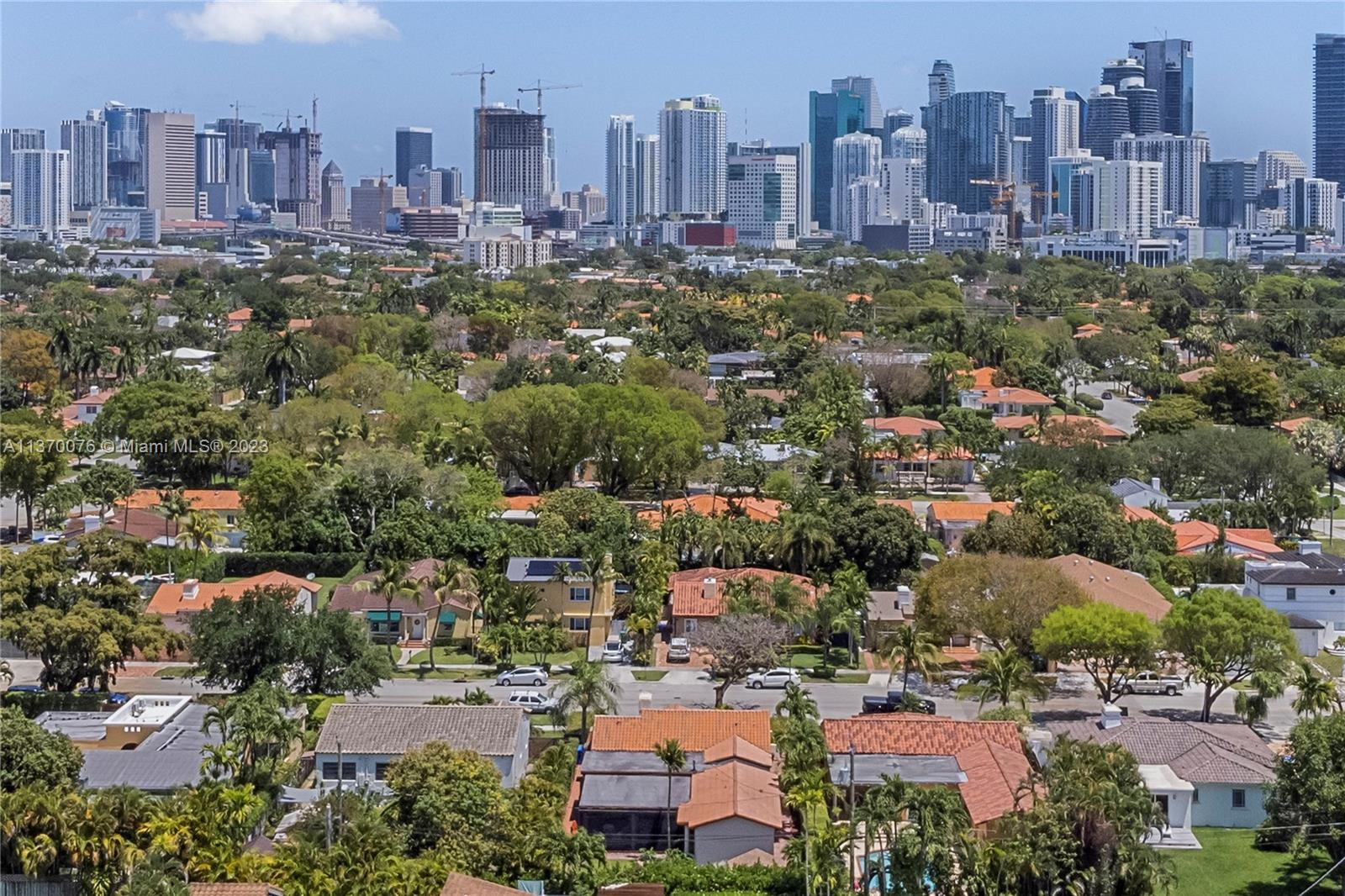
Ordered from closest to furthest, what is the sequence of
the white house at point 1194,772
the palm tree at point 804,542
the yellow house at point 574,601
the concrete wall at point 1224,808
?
the white house at point 1194,772
the concrete wall at point 1224,808
the yellow house at point 574,601
the palm tree at point 804,542

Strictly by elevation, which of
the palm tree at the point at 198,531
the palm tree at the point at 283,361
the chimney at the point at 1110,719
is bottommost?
the chimney at the point at 1110,719

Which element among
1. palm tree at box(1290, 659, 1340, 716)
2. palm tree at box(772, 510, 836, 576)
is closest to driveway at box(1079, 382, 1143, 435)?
→ palm tree at box(772, 510, 836, 576)

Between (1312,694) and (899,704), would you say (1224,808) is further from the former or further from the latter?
(899,704)

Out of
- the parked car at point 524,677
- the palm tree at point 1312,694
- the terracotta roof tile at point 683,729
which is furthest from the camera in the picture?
the parked car at point 524,677

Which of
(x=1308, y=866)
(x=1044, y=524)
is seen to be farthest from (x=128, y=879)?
(x=1044, y=524)

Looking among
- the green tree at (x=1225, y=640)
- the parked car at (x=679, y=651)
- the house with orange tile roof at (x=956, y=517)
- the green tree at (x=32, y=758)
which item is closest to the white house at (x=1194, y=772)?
the green tree at (x=1225, y=640)

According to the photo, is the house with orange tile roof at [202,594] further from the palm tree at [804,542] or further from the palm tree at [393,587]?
the palm tree at [804,542]

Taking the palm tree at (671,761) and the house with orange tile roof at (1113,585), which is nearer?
the palm tree at (671,761)
